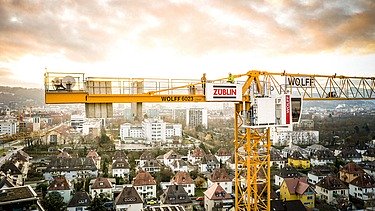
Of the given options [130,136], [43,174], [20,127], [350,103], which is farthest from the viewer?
[350,103]

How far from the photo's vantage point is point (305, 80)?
8.70 meters

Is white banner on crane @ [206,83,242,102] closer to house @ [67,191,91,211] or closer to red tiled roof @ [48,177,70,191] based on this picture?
house @ [67,191,91,211]

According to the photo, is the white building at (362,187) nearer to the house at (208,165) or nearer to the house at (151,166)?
the house at (208,165)

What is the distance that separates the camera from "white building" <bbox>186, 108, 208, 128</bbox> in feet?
147

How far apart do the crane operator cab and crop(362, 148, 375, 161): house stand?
20.6 m

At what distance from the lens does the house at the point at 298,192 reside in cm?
1520

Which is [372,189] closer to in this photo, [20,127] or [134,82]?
[134,82]

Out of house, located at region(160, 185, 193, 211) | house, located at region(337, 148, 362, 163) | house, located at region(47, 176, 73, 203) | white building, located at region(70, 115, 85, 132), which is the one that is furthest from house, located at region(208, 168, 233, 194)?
white building, located at region(70, 115, 85, 132)

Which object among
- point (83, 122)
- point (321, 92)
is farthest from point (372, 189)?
point (83, 122)

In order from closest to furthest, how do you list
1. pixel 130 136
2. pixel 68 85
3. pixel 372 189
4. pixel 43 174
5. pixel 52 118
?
pixel 68 85 → pixel 372 189 → pixel 43 174 → pixel 52 118 → pixel 130 136

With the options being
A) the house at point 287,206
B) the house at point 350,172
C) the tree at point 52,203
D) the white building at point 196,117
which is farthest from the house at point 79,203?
→ the white building at point 196,117

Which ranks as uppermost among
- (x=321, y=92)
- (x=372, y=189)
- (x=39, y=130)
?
(x=321, y=92)

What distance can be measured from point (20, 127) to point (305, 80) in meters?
22.7

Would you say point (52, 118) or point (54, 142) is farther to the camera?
point (52, 118)
